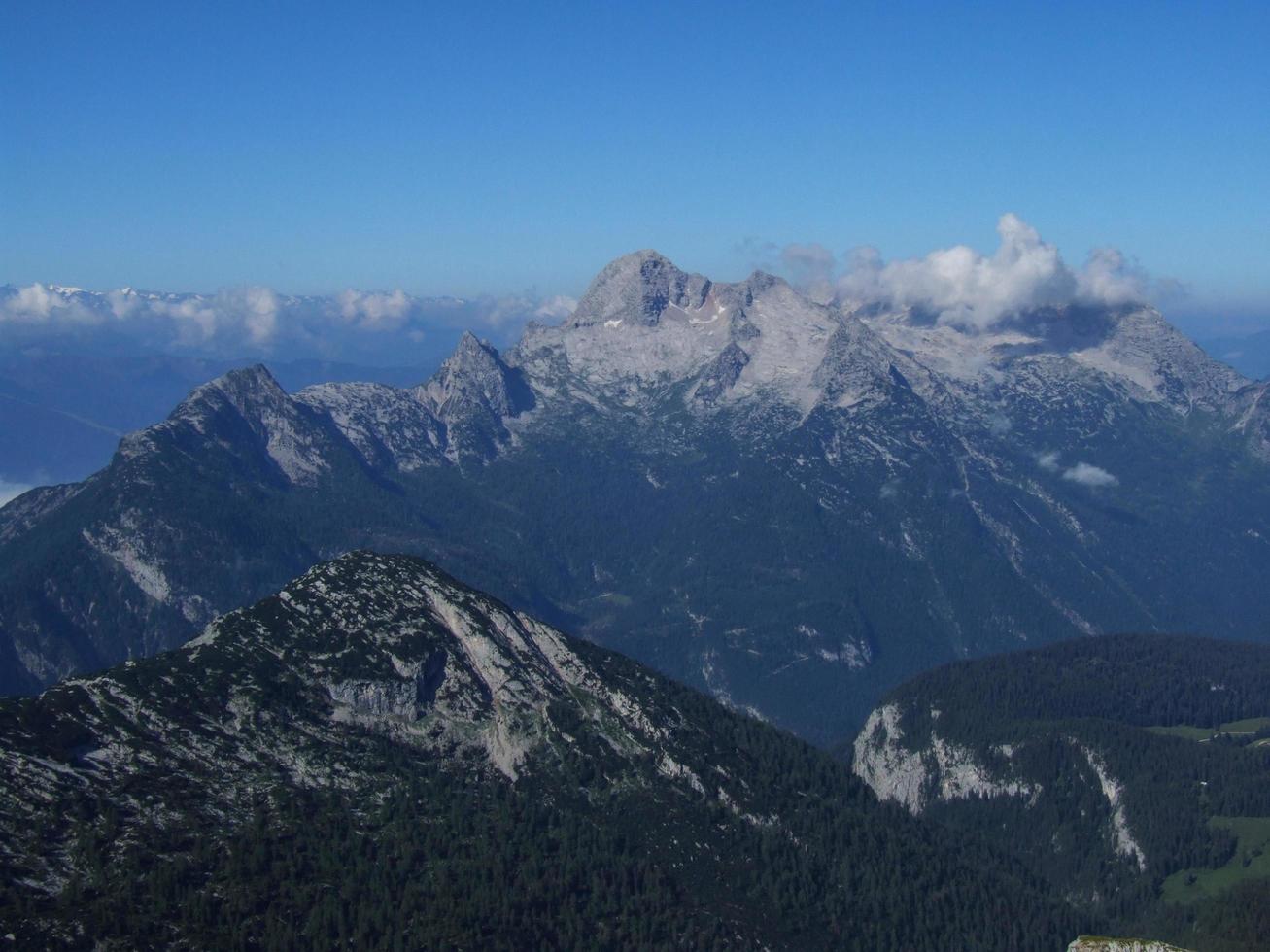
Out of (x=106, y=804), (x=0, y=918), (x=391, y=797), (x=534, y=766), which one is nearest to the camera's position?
(x=0, y=918)

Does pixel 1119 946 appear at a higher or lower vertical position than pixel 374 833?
higher

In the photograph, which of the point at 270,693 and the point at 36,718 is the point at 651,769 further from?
the point at 36,718

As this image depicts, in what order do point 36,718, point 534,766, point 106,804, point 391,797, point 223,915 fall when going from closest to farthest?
point 223,915 < point 106,804 < point 36,718 < point 391,797 < point 534,766

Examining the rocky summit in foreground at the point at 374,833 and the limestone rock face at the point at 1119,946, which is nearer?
the limestone rock face at the point at 1119,946

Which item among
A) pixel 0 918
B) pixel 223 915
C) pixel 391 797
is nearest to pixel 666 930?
pixel 391 797

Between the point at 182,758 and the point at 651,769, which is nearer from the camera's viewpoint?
the point at 182,758

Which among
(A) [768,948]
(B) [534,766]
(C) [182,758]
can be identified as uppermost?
(C) [182,758]

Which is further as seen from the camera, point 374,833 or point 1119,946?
point 374,833

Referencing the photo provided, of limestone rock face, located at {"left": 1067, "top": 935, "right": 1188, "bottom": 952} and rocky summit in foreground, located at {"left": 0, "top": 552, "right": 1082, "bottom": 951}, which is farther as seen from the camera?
rocky summit in foreground, located at {"left": 0, "top": 552, "right": 1082, "bottom": 951}
